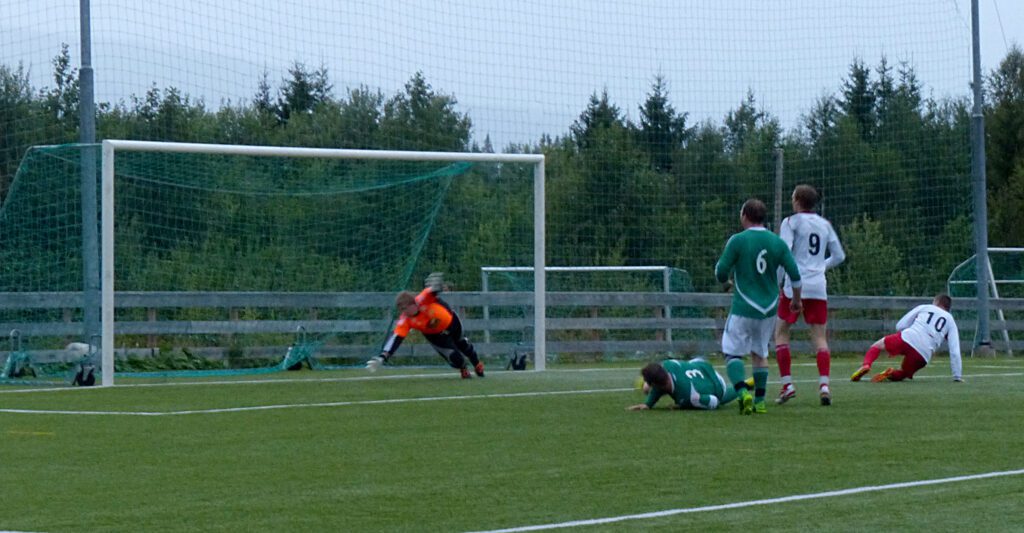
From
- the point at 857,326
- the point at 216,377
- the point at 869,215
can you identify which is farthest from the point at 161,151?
the point at 869,215

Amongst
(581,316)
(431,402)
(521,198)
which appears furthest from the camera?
(581,316)

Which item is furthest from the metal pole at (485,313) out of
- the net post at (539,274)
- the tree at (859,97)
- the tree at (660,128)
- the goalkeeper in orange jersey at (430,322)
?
the tree at (859,97)

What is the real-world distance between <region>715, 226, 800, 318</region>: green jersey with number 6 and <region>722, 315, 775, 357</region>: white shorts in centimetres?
7

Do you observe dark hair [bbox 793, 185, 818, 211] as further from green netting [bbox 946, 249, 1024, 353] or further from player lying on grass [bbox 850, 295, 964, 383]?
green netting [bbox 946, 249, 1024, 353]

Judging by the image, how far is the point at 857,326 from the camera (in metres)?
28.5

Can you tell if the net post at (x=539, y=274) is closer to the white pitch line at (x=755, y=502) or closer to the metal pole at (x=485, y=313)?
the metal pole at (x=485, y=313)

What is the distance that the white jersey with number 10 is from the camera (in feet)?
45.5

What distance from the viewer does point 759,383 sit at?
12.6 meters

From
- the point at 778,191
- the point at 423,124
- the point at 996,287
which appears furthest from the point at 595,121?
the point at 996,287

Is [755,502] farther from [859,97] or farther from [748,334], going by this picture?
[859,97]

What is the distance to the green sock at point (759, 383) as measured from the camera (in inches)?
496

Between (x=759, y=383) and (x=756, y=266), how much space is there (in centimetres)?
87

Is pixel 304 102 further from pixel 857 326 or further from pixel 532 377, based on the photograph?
pixel 532 377

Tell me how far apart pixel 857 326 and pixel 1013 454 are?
63.8ft
